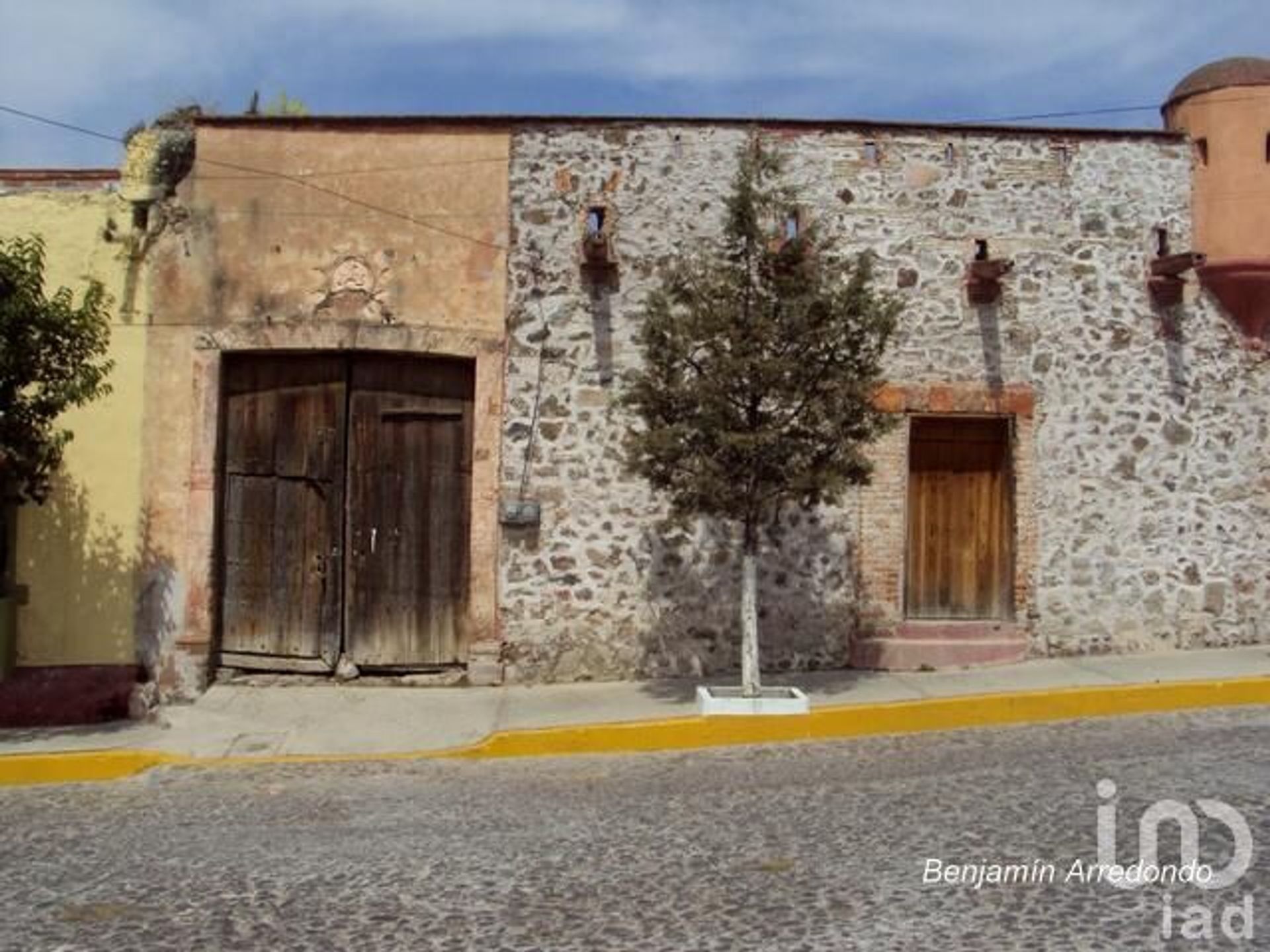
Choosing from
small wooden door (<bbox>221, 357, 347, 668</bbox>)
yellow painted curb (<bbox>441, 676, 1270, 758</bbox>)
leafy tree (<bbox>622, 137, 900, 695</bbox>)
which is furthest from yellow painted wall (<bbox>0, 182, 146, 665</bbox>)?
leafy tree (<bbox>622, 137, 900, 695</bbox>)

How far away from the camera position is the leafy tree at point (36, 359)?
8070mm

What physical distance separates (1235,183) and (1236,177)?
0.05m

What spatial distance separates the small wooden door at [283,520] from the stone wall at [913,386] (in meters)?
1.42

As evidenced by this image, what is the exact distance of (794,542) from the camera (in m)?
10.2

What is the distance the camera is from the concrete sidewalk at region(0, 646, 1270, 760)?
843 cm

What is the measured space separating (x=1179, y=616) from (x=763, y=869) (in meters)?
6.38

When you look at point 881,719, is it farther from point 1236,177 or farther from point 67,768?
point 1236,177

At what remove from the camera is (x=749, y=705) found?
8555 mm

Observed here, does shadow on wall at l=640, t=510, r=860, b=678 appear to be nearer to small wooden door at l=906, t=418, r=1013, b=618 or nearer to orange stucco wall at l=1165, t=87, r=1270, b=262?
small wooden door at l=906, t=418, r=1013, b=618

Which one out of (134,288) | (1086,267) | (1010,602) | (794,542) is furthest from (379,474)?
(1086,267)

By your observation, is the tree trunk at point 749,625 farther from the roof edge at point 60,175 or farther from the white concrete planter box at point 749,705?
the roof edge at point 60,175

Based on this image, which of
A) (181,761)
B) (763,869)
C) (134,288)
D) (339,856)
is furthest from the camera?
(134,288)

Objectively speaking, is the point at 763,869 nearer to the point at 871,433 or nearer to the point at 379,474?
the point at 871,433

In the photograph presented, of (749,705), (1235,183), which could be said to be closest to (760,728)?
(749,705)
